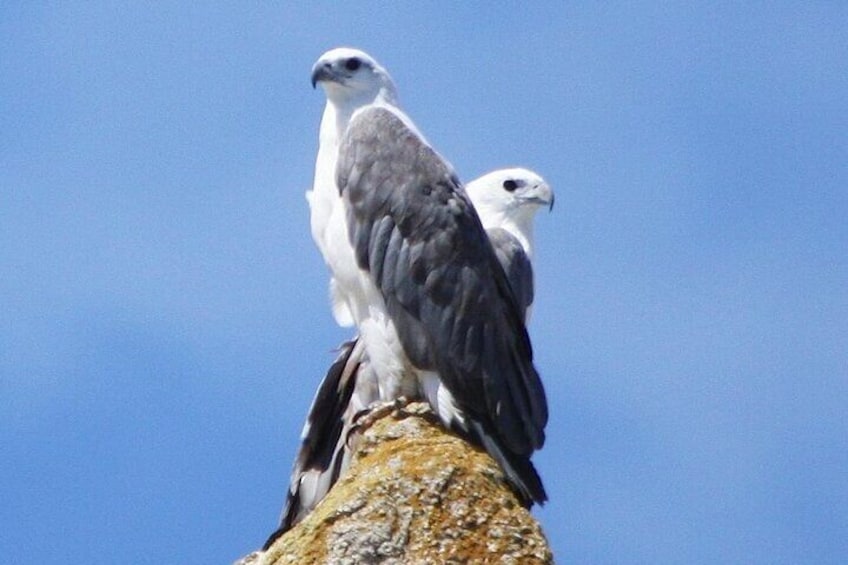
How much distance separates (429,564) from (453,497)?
0.41 meters

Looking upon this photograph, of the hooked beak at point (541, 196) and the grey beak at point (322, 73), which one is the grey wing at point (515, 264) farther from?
the grey beak at point (322, 73)

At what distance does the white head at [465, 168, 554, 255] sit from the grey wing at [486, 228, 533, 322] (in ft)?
1.31

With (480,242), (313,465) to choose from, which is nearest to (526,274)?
(480,242)

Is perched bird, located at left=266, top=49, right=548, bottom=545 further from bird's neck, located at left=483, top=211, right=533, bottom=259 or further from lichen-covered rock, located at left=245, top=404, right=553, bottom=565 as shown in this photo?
bird's neck, located at left=483, top=211, right=533, bottom=259

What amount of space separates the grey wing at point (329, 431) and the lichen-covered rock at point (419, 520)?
1.91 metres

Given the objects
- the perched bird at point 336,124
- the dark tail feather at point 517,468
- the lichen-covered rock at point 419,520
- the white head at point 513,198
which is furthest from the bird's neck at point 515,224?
the lichen-covered rock at point 419,520

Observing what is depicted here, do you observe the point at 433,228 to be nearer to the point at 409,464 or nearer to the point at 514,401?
the point at 514,401

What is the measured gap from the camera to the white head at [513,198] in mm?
14797

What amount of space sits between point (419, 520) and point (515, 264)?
5.43 metres

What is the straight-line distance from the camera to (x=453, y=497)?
8.66 m

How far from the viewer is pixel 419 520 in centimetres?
851

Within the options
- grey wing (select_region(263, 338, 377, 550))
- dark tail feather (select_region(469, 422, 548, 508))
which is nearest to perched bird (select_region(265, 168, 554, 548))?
grey wing (select_region(263, 338, 377, 550))

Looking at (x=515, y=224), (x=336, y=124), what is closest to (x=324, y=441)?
(x=336, y=124)

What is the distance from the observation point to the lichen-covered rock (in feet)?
27.5
